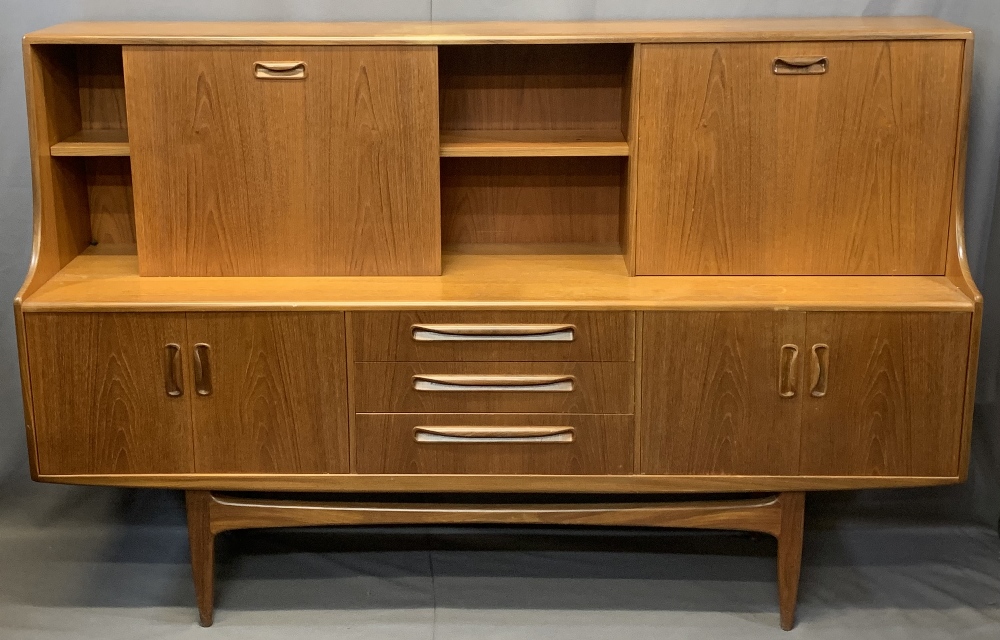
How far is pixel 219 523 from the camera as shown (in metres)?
2.59

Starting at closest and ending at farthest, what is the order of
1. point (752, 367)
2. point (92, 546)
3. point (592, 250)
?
1. point (752, 367)
2. point (592, 250)
3. point (92, 546)

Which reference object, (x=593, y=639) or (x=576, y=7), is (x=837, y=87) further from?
(x=593, y=639)

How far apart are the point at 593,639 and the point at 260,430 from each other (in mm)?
853

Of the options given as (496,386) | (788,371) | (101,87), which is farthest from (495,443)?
(101,87)

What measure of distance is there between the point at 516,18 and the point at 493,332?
0.80 metres

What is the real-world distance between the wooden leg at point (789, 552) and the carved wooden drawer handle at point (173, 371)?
1283 mm

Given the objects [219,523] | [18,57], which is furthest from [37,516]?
[18,57]

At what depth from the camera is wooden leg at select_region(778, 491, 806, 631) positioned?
8.35 feet

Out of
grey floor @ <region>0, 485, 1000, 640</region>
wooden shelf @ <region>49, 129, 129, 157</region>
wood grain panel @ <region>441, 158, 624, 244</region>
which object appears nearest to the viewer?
wooden shelf @ <region>49, 129, 129, 157</region>

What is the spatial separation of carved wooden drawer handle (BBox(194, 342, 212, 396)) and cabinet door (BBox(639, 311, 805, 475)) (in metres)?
0.88

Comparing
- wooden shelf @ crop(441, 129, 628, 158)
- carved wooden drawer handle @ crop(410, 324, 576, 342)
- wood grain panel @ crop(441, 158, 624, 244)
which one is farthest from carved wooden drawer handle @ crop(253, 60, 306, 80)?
carved wooden drawer handle @ crop(410, 324, 576, 342)

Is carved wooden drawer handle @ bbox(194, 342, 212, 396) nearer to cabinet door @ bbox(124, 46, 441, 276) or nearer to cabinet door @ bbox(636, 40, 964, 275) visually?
cabinet door @ bbox(124, 46, 441, 276)

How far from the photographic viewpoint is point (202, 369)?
2414 mm

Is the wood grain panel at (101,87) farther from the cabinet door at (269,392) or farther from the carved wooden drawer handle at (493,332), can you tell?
the carved wooden drawer handle at (493,332)
